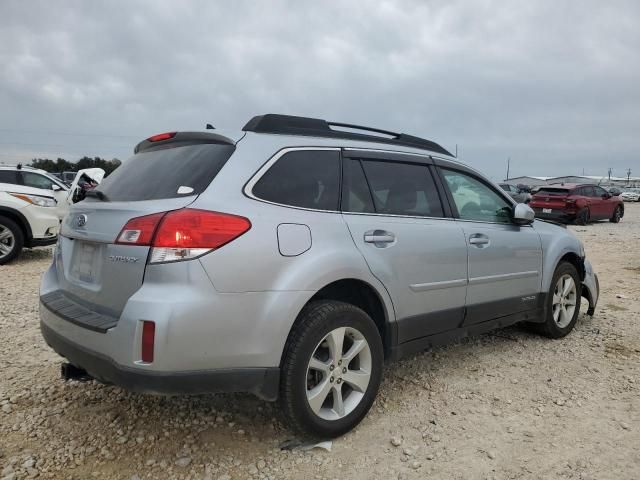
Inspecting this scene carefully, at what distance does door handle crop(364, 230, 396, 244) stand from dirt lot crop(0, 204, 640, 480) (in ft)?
3.51

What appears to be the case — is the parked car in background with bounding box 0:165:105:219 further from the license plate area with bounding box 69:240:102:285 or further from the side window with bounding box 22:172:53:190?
the license plate area with bounding box 69:240:102:285

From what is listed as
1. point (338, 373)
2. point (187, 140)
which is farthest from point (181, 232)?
point (338, 373)

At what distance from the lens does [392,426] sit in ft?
9.66

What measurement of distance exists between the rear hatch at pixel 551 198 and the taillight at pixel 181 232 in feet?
57.3

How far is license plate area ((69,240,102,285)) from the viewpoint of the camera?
2496mm

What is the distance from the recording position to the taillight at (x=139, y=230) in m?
2.28

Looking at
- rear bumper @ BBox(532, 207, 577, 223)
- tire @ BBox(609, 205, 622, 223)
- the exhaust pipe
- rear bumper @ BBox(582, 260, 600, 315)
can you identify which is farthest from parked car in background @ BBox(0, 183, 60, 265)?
tire @ BBox(609, 205, 622, 223)

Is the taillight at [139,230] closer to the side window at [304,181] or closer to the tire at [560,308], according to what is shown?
the side window at [304,181]

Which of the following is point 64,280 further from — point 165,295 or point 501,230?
point 501,230

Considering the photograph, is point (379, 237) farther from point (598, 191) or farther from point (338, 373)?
point (598, 191)

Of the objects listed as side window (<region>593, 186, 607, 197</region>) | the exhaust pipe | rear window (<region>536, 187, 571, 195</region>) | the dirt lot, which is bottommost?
the dirt lot

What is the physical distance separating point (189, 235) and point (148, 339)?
19.0 inches

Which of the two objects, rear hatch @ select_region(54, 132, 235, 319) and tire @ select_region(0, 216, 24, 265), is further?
tire @ select_region(0, 216, 24, 265)

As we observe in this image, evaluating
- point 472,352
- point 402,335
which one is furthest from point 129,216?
point 472,352
